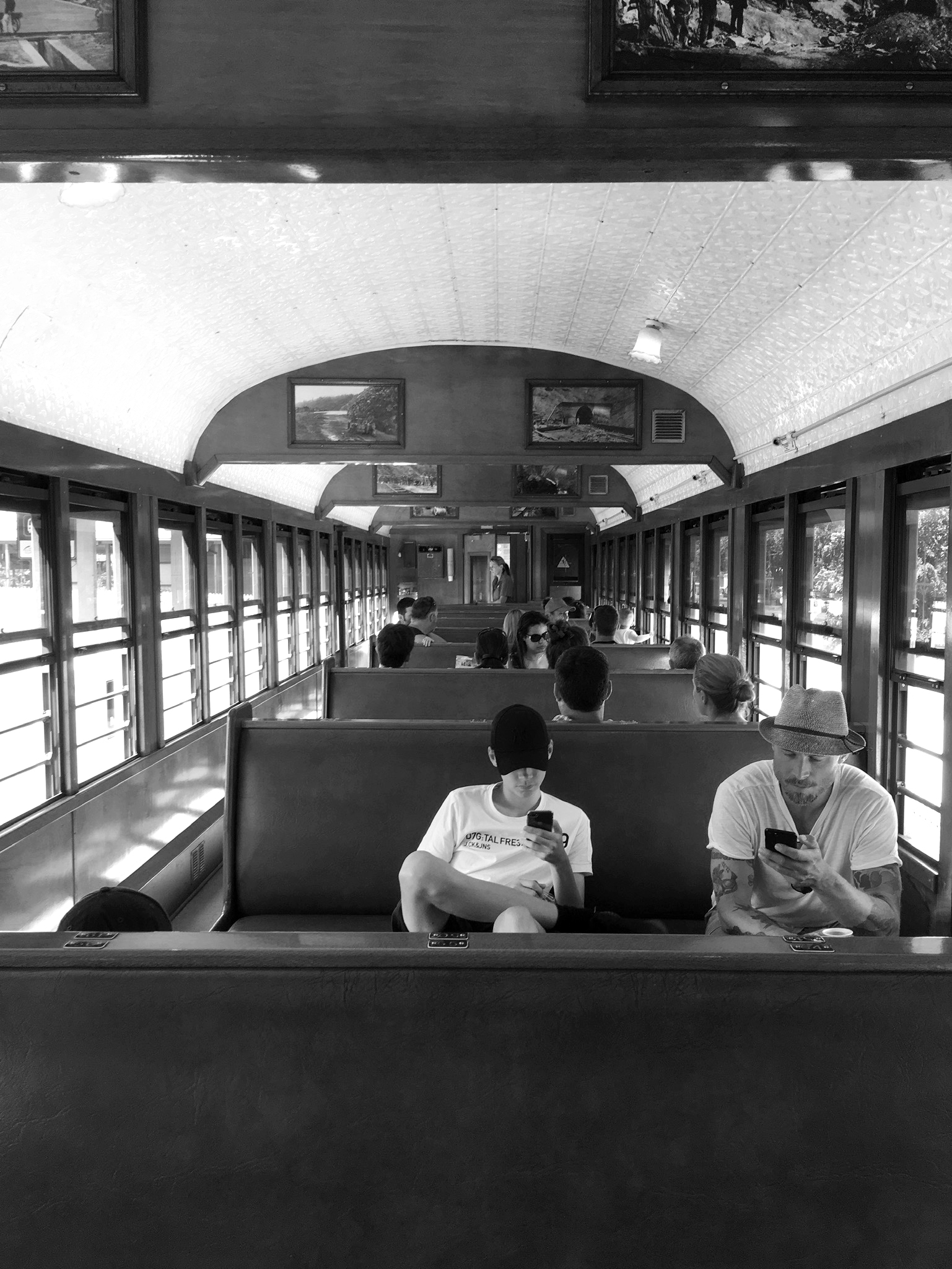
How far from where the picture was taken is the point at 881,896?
9.00 ft

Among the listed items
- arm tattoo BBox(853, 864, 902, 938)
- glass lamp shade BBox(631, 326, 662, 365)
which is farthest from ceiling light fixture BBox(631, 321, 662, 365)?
arm tattoo BBox(853, 864, 902, 938)

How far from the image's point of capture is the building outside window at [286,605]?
11.5m

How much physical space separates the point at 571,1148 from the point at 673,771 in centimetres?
246

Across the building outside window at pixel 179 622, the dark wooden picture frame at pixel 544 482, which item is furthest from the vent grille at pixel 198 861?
the dark wooden picture frame at pixel 544 482

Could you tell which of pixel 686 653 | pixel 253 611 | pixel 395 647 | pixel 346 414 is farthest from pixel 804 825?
pixel 253 611

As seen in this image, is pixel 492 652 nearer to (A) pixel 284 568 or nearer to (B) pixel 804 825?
(B) pixel 804 825

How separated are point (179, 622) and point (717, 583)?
200 inches

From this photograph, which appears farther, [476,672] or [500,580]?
[500,580]

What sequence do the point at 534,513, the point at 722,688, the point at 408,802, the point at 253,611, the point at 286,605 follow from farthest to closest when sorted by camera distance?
the point at 534,513 < the point at 286,605 < the point at 253,611 < the point at 722,688 < the point at 408,802

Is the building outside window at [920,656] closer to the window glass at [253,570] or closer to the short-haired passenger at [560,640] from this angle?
the short-haired passenger at [560,640]

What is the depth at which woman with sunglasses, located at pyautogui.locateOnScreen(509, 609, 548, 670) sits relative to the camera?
761cm

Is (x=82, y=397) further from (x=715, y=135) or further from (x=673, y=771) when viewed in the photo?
(x=715, y=135)

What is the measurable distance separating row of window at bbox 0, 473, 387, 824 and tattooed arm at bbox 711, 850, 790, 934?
3464mm

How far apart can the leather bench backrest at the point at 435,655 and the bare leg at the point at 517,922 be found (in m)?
6.11
